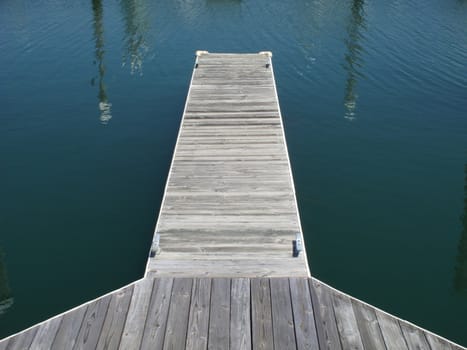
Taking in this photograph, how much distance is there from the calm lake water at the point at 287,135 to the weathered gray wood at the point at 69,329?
362cm

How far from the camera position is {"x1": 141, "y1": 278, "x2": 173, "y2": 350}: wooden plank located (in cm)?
866

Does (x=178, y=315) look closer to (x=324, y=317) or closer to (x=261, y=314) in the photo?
(x=261, y=314)

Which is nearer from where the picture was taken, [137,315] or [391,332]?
[391,332]

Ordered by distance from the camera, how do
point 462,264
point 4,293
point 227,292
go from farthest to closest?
point 462,264
point 4,293
point 227,292

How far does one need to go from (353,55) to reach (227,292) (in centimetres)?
1946

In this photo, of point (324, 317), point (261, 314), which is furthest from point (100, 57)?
point (324, 317)

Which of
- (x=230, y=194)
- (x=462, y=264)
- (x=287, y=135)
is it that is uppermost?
(x=230, y=194)

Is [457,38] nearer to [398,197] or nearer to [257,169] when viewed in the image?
[398,197]

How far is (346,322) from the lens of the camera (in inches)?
355

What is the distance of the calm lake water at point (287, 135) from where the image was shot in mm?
13609

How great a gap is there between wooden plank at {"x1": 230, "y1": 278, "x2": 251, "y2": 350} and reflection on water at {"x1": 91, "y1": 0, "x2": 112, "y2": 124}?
12773 millimetres

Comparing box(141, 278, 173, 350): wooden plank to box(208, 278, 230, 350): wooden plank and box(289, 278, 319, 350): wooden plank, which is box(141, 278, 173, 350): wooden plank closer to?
box(208, 278, 230, 350): wooden plank

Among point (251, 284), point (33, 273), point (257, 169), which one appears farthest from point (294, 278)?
point (33, 273)

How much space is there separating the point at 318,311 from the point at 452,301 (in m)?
5.41
